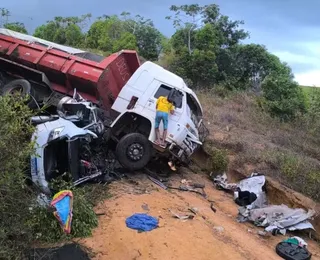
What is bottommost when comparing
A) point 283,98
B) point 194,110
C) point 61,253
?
point 61,253

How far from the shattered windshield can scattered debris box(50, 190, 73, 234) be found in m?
4.91

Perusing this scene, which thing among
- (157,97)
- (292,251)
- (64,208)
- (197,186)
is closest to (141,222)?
(64,208)

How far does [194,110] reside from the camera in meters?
11.6

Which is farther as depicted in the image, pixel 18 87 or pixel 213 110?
pixel 213 110

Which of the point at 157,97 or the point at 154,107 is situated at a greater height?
the point at 157,97

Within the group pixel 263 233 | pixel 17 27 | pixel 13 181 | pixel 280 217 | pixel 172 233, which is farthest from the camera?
pixel 17 27

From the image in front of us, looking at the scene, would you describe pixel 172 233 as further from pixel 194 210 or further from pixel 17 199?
pixel 17 199

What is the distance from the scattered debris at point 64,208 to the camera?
6.75 metres

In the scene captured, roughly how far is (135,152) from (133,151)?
0.18 feet

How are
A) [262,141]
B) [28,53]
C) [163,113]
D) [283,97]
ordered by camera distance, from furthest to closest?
[283,97]
[262,141]
[28,53]
[163,113]

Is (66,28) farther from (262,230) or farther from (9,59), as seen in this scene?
(262,230)

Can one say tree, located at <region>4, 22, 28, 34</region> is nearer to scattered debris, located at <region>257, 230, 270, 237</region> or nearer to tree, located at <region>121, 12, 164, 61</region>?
tree, located at <region>121, 12, 164, 61</region>

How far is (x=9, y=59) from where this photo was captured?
11727mm

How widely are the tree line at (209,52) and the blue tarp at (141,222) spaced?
1291 centimetres
